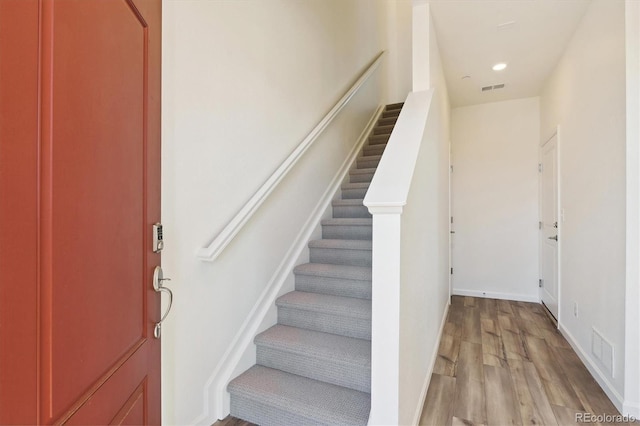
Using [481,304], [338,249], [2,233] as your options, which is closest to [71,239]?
[2,233]

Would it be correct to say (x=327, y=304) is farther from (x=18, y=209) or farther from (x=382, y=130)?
(x=382, y=130)

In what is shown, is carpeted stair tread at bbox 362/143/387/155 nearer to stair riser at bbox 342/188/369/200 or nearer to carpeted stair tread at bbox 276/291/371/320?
stair riser at bbox 342/188/369/200

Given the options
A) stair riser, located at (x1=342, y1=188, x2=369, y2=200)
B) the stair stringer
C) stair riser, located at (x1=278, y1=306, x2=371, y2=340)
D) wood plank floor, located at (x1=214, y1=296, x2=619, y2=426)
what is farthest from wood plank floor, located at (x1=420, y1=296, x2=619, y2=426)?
stair riser, located at (x1=342, y1=188, x2=369, y2=200)

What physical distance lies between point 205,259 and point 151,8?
1.04m

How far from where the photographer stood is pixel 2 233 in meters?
0.44

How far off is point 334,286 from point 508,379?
1.43m

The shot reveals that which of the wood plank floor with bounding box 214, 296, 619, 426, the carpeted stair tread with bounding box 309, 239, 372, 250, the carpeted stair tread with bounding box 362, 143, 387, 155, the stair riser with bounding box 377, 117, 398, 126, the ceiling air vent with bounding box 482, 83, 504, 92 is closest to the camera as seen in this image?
the wood plank floor with bounding box 214, 296, 619, 426

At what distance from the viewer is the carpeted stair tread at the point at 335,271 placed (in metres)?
2.12

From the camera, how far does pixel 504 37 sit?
2727 mm

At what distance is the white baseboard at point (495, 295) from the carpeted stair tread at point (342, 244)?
282cm

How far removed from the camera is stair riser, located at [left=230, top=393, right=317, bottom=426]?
5.10 ft

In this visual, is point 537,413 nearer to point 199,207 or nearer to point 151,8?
point 199,207

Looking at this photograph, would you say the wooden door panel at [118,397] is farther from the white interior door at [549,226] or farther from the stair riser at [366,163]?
the white interior door at [549,226]
